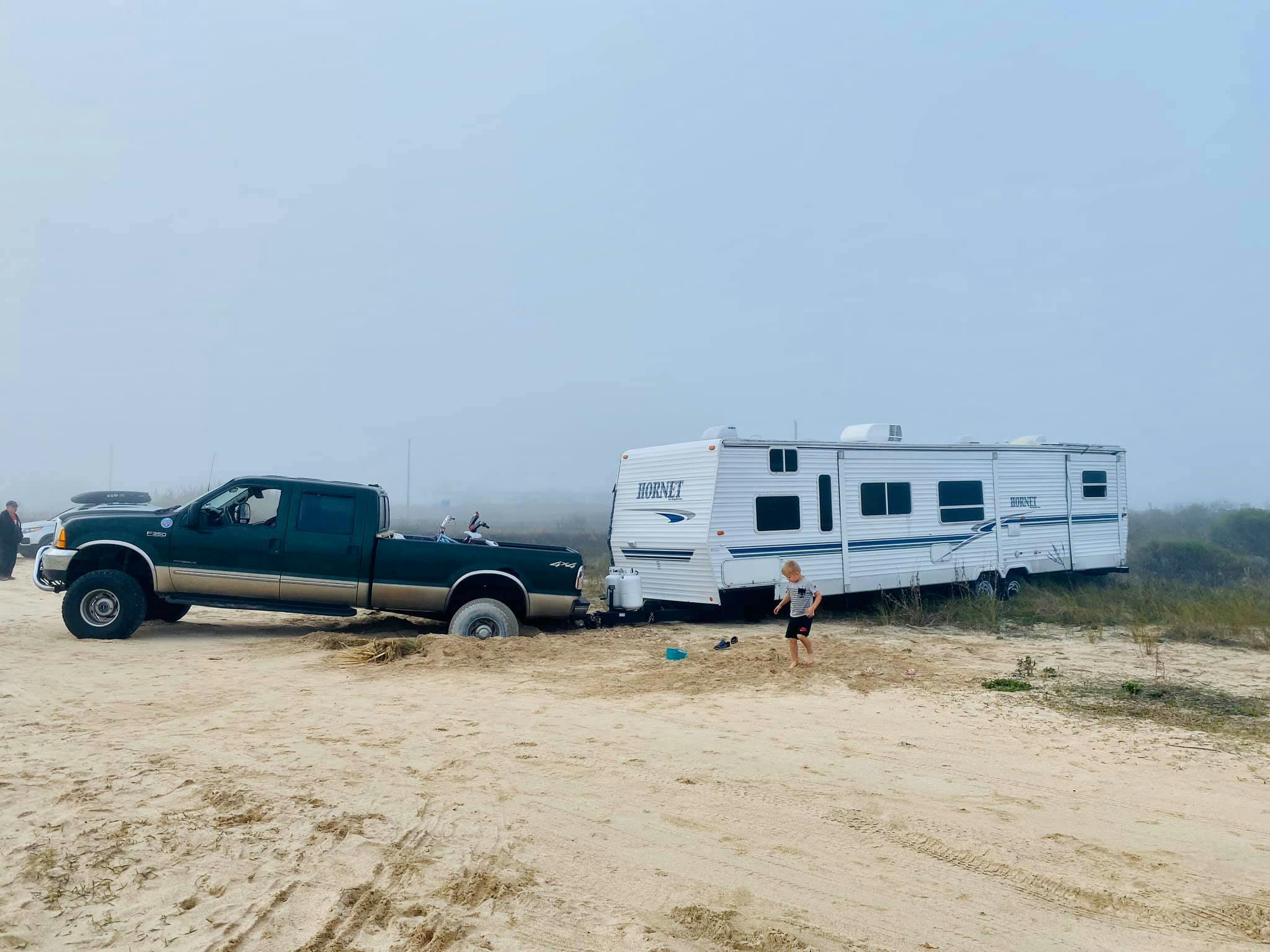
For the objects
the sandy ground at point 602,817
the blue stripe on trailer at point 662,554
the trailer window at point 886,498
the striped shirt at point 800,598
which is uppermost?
the trailer window at point 886,498

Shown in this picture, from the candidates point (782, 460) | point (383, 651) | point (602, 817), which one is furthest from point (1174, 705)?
point (383, 651)

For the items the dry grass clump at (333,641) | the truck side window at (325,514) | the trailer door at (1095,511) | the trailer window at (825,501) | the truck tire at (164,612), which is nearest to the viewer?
the dry grass clump at (333,641)

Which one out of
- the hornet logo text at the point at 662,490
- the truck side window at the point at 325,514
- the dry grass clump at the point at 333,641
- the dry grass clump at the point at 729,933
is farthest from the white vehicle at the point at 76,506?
the dry grass clump at the point at 729,933

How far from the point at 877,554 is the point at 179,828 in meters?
11.9

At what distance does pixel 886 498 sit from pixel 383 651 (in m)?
8.78

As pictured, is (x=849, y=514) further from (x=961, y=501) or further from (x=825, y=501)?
(x=961, y=501)

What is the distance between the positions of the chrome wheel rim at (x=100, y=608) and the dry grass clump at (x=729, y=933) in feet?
30.0

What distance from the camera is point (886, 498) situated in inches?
586

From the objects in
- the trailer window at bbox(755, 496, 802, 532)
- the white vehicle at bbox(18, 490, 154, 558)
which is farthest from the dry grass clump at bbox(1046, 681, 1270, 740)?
the white vehicle at bbox(18, 490, 154, 558)

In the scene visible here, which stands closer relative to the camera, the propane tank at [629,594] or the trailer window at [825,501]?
the propane tank at [629,594]

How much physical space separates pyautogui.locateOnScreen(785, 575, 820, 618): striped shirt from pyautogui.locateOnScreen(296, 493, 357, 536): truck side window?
548cm

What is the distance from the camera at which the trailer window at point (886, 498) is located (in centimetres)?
1463

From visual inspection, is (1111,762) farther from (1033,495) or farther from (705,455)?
(1033,495)

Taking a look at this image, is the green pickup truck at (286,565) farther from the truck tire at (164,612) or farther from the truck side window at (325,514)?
the truck tire at (164,612)
